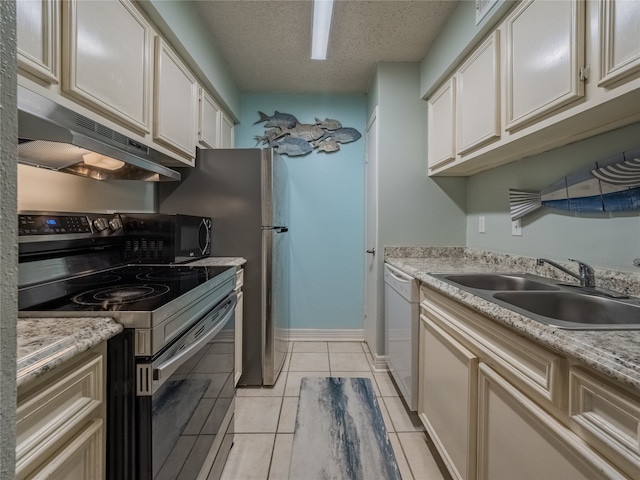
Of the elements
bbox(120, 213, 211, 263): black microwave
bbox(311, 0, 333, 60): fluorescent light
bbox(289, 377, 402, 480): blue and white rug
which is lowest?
bbox(289, 377, 402, 480): blue and white rug

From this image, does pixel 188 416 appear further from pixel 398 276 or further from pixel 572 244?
pixel 572 244

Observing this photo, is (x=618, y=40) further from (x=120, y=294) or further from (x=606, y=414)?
(x=120, y=294)

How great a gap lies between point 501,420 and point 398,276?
1.13m

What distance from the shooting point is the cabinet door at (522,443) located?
665mm

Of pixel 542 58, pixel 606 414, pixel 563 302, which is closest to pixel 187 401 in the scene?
pixel 606 414

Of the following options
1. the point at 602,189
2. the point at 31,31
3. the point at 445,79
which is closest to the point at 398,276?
the point at 602,189

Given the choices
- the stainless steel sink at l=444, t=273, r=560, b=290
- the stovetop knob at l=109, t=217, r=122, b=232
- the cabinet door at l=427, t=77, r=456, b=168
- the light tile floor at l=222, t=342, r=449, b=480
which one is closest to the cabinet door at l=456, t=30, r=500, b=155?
the cabinet door at l=427, t=77, r=456, b=168

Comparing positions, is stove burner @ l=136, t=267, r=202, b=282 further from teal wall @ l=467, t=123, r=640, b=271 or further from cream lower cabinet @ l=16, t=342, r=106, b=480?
teal wall @ l=467, t=123, r=640, b=271

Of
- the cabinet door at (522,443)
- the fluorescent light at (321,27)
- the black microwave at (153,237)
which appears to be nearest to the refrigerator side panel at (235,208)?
the black microwave at (153,237)

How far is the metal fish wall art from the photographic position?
3041mm

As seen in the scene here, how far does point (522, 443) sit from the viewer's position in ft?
2.80

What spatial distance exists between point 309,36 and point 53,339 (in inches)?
93.5

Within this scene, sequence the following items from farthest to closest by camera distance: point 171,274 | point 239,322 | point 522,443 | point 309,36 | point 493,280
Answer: point 309,36
point 239,322
point 493,280
point 171,274
point 522,443

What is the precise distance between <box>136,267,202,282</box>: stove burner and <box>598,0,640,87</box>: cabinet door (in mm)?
1684
